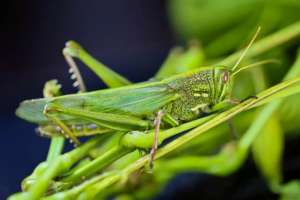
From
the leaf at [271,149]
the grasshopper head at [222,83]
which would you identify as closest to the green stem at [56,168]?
the grasshopper head at [222,83]

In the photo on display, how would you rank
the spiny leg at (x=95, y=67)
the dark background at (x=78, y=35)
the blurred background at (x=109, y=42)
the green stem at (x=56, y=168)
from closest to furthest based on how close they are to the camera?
1. the green stem at (x=56, y=168)
2. the spiny leg at (x=95, y=67)
3. the blurred background at (x=109, y=42)
4. the dark background at (x=78, y=35)

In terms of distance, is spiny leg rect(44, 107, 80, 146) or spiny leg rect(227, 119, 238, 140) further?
spiny leg rect(227, 119, 238, 140)

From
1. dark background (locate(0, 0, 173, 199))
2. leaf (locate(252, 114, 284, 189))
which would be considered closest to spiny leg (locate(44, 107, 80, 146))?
leaf (locate(252, 114, 284, 189))

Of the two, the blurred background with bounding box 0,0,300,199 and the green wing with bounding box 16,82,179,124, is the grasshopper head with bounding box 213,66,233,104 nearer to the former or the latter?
the green wing with bounding box 16,82,179,124

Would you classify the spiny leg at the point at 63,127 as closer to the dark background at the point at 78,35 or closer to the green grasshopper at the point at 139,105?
the green grasshopper at the point at 139,105

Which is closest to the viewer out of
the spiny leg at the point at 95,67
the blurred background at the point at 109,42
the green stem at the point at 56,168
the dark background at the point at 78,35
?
the green stem at the point at 56,168

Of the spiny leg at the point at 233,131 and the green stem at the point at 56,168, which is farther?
the spiny leg at the point at 233,131

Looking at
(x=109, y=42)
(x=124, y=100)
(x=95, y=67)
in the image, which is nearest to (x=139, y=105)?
(x=124, y=100)

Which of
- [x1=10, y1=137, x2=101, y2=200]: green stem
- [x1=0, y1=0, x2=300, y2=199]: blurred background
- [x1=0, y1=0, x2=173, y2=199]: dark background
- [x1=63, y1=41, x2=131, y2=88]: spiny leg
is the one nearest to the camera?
[x1=10, y1=137, x2=101, y2=200]: green stem
